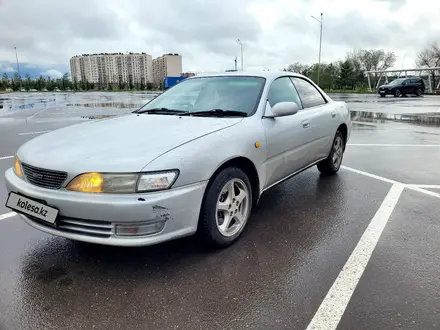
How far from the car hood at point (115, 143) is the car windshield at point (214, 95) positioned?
333 millimetres

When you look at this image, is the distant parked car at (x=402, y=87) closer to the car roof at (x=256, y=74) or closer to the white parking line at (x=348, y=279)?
the car roof at (x=256, y=74)

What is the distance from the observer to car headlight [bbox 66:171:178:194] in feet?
8.12

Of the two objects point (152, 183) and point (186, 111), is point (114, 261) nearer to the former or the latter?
point (152, 183)

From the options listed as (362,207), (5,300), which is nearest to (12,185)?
(5,300)

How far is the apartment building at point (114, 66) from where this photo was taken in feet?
328

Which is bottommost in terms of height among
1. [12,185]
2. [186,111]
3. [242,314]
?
[242,314]

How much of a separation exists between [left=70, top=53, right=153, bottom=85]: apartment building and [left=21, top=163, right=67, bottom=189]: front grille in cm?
10045

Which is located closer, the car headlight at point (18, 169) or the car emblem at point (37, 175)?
the car emblem at point (37, 175)

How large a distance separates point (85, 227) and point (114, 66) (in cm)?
10600

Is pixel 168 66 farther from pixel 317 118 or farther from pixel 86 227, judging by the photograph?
pixel 86 227

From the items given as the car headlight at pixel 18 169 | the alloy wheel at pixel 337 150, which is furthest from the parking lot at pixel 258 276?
the alloy wheel at pixel 337 150

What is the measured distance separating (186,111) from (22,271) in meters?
2.06

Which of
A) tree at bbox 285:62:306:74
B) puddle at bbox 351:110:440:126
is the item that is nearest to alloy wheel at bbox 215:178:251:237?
puddle at bbox 351:110:440:126

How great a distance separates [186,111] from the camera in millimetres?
3781
